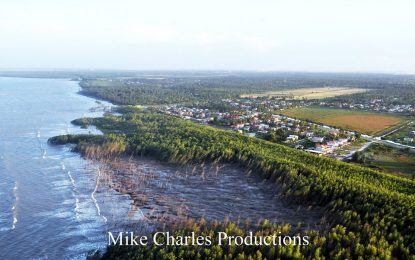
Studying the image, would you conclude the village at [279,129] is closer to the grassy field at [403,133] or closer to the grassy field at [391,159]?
the grassy field at [391,159]

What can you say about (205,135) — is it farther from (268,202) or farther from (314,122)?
(314,122)

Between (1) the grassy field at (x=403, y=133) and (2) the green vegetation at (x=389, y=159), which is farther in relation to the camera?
(1) the grassy field at (x=403, y=133)

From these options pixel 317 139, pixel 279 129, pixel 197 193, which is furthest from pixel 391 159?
pixel 197 193

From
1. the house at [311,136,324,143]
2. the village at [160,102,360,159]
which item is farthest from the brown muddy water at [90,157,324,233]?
the house at [311,136,324,143]

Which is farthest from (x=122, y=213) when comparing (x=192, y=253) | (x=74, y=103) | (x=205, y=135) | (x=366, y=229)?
(x=74, y=103)

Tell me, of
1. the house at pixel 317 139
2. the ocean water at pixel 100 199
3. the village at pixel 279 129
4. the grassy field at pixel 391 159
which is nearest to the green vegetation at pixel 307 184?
the ocean water at pixel 100 199

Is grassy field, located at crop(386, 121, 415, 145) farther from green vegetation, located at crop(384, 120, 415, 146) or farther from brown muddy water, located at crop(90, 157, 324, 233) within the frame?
brown muddy water, located at crop(90, 157, 324, 233)
